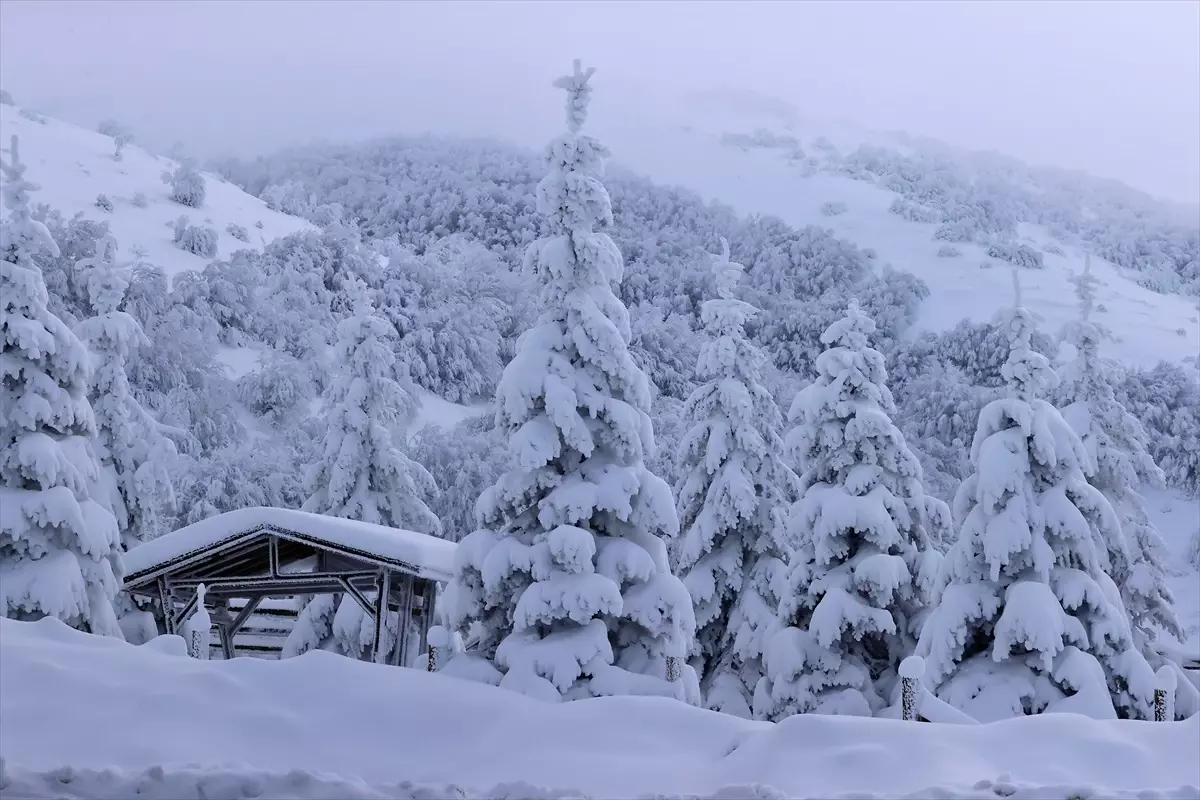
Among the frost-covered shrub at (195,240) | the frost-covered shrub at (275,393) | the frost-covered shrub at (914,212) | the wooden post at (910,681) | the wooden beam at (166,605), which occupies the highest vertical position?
the wooden post at (910,681)

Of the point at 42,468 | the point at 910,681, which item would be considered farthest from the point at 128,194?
the point at 910,681

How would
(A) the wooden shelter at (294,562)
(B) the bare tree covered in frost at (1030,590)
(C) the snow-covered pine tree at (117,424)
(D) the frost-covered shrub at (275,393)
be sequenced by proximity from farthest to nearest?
1. (D) the frost-covered shrub at (275,393)
2. (C) the snow-covered pine tree at (117,424)
3. (A) the wooden shelter at (294,562)
4. (B) the bare tree covered in frost at (1030,590)

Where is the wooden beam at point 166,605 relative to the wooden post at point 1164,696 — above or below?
below

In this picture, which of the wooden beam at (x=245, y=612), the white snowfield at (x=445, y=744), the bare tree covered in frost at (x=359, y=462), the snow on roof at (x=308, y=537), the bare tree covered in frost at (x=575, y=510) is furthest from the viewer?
the bare tree covered in frost at (x=359, y=462)

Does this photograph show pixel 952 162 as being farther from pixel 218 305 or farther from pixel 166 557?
pixel 166 557

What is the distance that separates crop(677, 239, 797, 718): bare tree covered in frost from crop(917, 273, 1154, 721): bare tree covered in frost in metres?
4.14

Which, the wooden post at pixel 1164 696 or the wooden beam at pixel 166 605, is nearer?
the wooden post at pixel 1164 696

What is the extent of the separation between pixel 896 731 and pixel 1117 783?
6.38 feet

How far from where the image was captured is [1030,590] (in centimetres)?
1852

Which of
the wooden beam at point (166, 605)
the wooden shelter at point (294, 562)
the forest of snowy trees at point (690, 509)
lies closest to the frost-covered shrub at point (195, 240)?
the forest of snowy trees at point (690, 509)

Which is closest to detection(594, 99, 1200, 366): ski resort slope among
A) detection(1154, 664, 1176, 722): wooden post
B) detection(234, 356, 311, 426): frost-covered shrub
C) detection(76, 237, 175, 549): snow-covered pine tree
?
detection(234, 356, 311, 426): frost-covered shrub

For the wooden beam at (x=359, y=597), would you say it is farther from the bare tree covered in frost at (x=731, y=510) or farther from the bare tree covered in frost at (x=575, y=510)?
the bare tree covered in frost at (x=731, y=510)

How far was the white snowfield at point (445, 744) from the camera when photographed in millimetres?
9312

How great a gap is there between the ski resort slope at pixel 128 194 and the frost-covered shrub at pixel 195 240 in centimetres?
51
